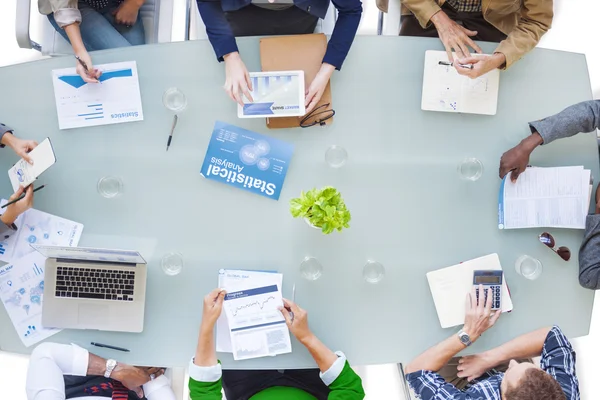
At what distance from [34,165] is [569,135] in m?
1.69

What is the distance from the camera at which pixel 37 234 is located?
1.87 metres

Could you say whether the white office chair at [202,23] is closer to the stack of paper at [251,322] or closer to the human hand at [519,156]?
the human hand at [519,156]

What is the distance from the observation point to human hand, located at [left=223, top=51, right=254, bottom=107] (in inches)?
71.5

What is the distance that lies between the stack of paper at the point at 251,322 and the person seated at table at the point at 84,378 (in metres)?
0.36

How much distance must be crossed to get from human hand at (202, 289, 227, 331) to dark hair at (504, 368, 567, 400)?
89 centimetres

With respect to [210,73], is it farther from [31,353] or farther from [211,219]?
[31,353]

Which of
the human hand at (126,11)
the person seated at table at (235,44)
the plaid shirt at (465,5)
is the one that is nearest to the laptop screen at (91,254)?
the person seated at table at (235,44)

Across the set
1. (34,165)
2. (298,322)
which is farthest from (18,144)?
(298,322)

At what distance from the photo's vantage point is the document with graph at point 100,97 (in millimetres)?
1868

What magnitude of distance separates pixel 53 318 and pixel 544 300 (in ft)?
5.13

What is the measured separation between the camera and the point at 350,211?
1.84 metres

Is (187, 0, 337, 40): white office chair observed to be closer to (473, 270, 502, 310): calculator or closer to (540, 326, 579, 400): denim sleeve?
(473, 270, 502, 310): calculator

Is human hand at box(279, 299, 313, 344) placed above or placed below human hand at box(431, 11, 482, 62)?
below

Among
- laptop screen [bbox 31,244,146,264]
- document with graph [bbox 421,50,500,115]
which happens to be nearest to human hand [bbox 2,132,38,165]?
laptop screen [bbox 31,244,146,264]
